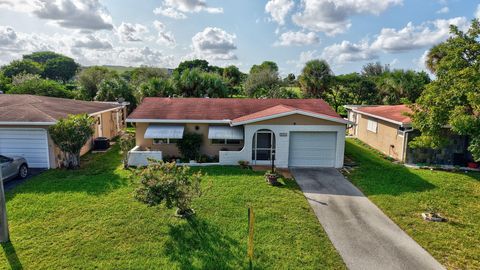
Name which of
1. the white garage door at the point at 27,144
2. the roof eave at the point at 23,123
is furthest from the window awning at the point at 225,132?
the white garage door at the point at 27,144

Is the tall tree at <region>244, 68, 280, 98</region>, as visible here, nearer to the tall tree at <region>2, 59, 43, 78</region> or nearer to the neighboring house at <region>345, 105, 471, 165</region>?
the neighboring house at <region>345, 105, 471, 165</region>

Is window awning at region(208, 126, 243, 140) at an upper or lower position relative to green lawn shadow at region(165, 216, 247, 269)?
upper

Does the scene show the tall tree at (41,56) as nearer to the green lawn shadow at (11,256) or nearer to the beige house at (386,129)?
the beige house at (386,129)

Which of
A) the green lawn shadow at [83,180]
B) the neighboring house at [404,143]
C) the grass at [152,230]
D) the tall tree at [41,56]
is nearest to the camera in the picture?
the grass at [152,230]

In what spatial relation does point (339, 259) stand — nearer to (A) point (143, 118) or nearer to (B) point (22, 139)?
(A) point (143, 118)

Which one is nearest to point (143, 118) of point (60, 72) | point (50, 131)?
point (50, 131)

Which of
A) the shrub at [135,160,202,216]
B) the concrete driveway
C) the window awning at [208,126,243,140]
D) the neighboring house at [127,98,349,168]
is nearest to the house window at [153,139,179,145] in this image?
the neighboring house at [127,98,349,168]
